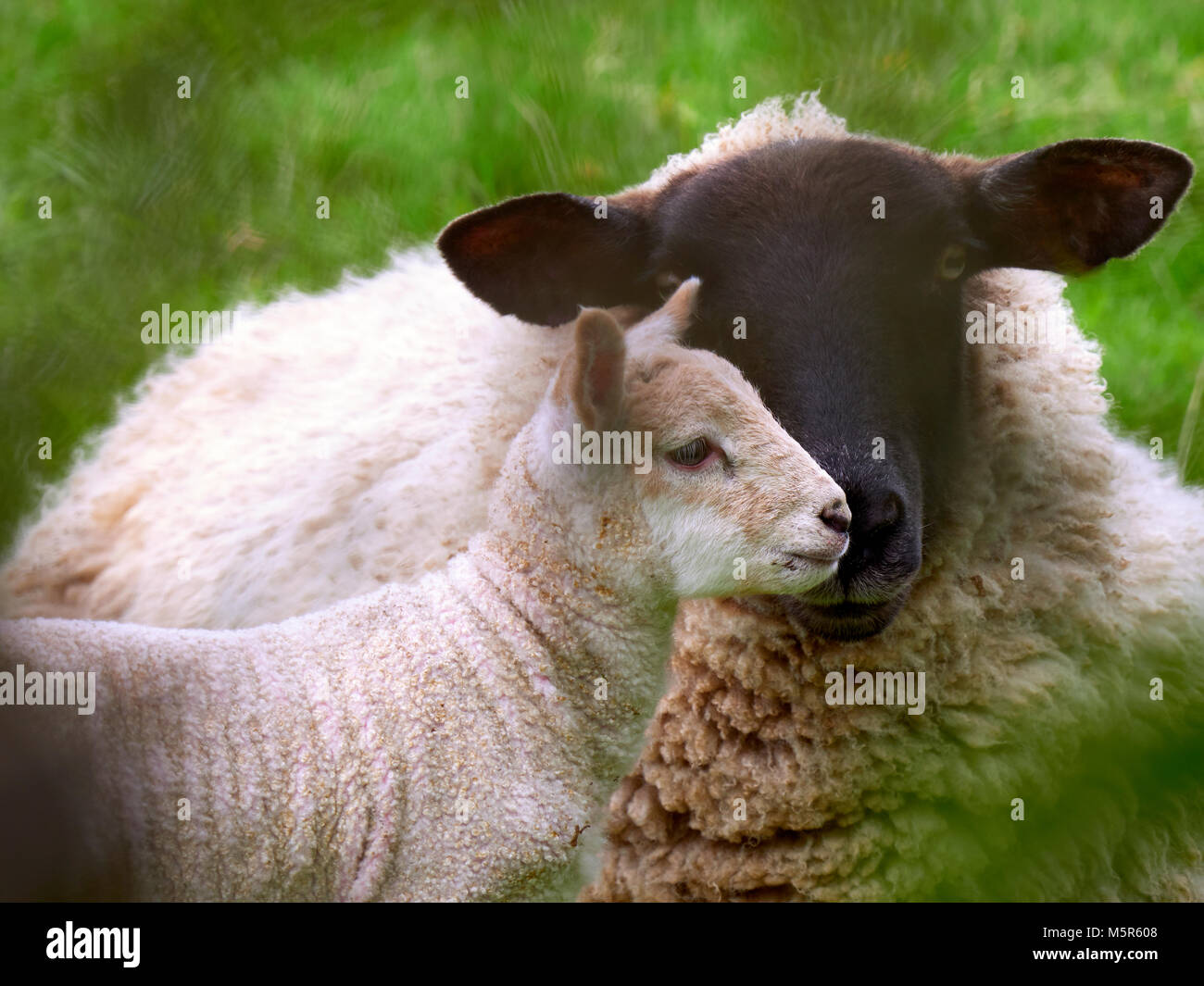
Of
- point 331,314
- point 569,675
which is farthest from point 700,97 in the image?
point 569,675

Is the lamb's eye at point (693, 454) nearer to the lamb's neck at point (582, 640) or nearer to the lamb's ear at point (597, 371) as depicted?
the lamb's ear at point (597, 371)

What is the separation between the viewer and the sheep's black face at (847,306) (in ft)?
6.48

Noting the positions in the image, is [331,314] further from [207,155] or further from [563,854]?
[207,155]

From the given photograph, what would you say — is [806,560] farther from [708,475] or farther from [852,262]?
[852,262]

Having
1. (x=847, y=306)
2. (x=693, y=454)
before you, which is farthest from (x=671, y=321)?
(x=847, y=306)

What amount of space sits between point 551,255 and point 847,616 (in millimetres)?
862

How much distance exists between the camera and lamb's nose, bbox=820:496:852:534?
169 cm

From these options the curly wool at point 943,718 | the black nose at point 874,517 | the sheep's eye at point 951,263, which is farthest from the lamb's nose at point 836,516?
the sheep's eye at point 951,263

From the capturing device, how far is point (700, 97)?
9.34 ft

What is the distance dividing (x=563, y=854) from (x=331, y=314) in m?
1.87

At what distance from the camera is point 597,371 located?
1.68 meters

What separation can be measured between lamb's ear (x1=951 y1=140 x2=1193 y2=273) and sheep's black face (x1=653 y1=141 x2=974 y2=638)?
0.09 m

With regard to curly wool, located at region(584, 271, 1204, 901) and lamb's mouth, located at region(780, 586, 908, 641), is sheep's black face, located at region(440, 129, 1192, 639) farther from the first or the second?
curly wool, located at region(584, 271, 1204, 901)

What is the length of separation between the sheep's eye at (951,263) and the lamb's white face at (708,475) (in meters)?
0.60
